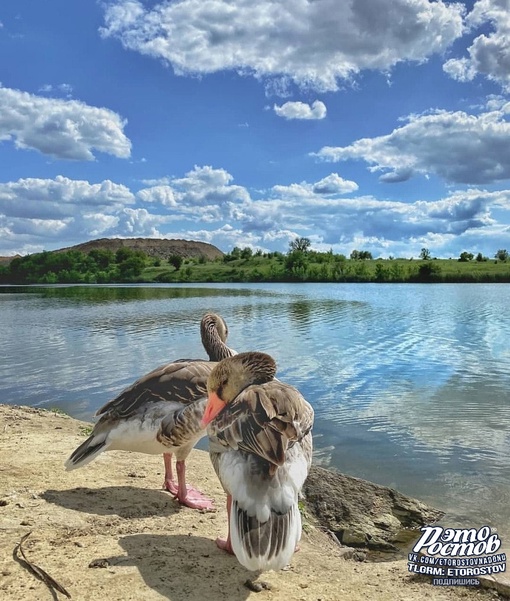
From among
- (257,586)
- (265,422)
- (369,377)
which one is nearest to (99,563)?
(257,586)

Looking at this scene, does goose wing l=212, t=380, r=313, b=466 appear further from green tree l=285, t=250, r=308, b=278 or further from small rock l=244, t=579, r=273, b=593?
green tree l=285, t=250, r=308, b=278

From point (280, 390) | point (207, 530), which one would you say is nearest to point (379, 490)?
point (207, 530)

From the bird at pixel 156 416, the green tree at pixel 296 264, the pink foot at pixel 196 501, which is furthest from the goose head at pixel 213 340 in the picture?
the green tree at pixel 296 264

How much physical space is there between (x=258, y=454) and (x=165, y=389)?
7.83 feet

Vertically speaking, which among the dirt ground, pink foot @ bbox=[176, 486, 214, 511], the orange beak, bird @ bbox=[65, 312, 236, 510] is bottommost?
pink foot @ bbox=[176, 486, 214, 511]

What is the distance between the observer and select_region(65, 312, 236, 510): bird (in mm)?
6477

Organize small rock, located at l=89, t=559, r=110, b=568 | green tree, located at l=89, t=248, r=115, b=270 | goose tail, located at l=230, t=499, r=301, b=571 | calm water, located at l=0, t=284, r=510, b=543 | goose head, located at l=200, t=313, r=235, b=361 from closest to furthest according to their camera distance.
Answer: goose tail, located at l=230, t=499, r=301, b=571 < small rock, located at l=89, t=559, r=110, b=568 < goose head, located at l=200, t=313, r=235, b=361 < calm water, located at l=0, t=284, r=510, b=543 < green tree, located at l=89, t=248, r=115, b=270

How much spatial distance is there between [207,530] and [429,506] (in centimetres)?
392

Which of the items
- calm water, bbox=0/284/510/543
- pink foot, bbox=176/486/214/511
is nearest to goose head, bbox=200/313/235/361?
pink foot, bbox=176/486/214/511

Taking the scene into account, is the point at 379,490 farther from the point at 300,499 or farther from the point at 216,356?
the point at 216,356

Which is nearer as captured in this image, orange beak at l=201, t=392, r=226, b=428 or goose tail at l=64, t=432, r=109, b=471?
orange beak at l=201, t=392, r=226, b=428

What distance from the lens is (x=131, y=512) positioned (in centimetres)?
662

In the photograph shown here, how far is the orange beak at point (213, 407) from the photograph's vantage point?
545 cm

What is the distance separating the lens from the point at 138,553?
17.5 ft
